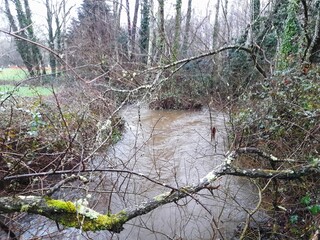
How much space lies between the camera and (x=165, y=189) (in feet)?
15.3

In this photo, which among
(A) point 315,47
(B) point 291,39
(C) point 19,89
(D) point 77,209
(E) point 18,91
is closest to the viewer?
(D) point 77,209

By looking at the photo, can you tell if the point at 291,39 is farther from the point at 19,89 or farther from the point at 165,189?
the point at 19,89

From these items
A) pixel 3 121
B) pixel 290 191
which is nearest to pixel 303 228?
pixel 290 191

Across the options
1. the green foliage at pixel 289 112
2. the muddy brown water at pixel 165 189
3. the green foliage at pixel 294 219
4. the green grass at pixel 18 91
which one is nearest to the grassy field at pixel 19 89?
the green grass at pixel 18 91

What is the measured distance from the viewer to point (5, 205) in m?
2.27

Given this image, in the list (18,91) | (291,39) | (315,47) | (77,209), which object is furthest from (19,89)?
(291,39)

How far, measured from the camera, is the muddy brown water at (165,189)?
3.58 meters

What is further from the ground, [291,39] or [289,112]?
[291,39]

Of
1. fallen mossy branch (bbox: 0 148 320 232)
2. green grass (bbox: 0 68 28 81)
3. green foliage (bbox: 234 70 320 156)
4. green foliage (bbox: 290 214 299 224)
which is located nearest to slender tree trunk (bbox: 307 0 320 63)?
green foliage (bbox: 234 70 320 156)

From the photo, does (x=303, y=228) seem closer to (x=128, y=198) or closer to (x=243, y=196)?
(x=243, y=196)

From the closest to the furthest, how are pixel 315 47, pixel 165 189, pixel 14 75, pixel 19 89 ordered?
1. pixel 165 189
2. pixel 19 89
3. pixel 315 47
4. pixel 14 75

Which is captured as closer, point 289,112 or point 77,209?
point 77,209

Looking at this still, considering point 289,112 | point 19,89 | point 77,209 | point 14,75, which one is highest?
point 19,89

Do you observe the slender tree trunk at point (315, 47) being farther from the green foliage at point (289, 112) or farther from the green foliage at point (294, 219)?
the green foliage at point (294, 219)
